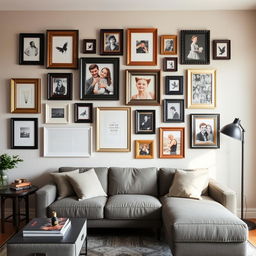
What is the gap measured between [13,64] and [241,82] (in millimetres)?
3082

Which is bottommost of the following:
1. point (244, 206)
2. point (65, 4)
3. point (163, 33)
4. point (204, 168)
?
point (244, 206)

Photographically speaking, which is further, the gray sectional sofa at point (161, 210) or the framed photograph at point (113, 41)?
the framed photograph at point (113, 41)

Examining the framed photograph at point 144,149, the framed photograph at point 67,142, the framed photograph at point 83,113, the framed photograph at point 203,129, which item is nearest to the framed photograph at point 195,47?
the framed photograph at point 203,129

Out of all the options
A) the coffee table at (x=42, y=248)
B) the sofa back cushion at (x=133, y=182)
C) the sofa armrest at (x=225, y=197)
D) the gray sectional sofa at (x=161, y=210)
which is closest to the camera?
the coffee table at (x=42, y=248)

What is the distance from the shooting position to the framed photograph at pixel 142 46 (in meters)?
4.09

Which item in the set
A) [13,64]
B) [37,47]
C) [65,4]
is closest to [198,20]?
[65,4]

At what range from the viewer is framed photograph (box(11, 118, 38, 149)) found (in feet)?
13.5

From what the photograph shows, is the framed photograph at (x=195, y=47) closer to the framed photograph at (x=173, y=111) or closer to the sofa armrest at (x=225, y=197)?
the framed photograph at (x=173, y=111)

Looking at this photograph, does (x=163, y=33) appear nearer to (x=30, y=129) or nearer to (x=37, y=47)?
(x=37, y=47)

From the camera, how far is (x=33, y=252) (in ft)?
7.57

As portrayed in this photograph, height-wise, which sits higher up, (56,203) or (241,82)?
(241,82)

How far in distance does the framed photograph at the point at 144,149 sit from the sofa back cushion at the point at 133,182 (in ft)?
0.88

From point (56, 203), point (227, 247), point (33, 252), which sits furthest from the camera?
point (56, 203)

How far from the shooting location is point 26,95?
4.10 m
